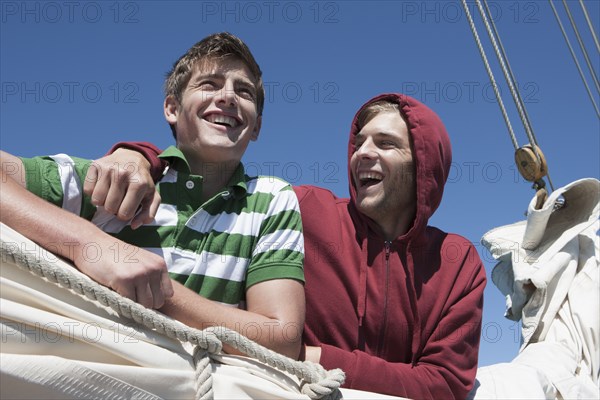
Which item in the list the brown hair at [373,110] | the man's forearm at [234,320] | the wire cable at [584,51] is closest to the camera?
the man's forearm at [234,320]

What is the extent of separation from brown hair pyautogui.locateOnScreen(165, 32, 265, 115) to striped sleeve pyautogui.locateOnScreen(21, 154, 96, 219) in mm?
536

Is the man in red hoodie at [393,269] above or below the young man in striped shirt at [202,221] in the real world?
below

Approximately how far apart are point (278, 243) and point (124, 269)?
0.56 m

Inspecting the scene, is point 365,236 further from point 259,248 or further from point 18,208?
point 18,208

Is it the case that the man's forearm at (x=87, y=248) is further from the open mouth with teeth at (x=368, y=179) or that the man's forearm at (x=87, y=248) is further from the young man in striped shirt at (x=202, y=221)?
the open mouth with teeth at (x=368, y=179)

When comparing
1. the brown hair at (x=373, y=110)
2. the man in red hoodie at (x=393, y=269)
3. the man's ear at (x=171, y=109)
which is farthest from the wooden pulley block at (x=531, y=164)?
the man's ear at (x=171, y=109)

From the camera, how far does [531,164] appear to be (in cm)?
409

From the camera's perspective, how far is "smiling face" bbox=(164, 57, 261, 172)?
2234 millimetres

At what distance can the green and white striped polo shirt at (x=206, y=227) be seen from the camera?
1926 millimetres

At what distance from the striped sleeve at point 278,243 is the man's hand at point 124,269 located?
0.40m

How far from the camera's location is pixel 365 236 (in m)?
2.73

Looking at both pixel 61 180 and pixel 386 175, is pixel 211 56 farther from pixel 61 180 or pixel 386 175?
pixel 386 175

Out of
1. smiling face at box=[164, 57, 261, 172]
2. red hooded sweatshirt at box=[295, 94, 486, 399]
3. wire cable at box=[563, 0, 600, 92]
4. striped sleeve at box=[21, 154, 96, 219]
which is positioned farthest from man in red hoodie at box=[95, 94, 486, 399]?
wire cable at box=[563, 0, 600, 92]

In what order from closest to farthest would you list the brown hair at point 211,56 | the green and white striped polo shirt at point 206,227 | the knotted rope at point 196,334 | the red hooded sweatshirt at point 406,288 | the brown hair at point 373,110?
the knotted rope at point 196,334 < the green and white striped polo shirt at point 206,227 < the brown hair at point 211,56 < the red hooded sweatshirt at point 406,288 < the brown hair at point 373,110
